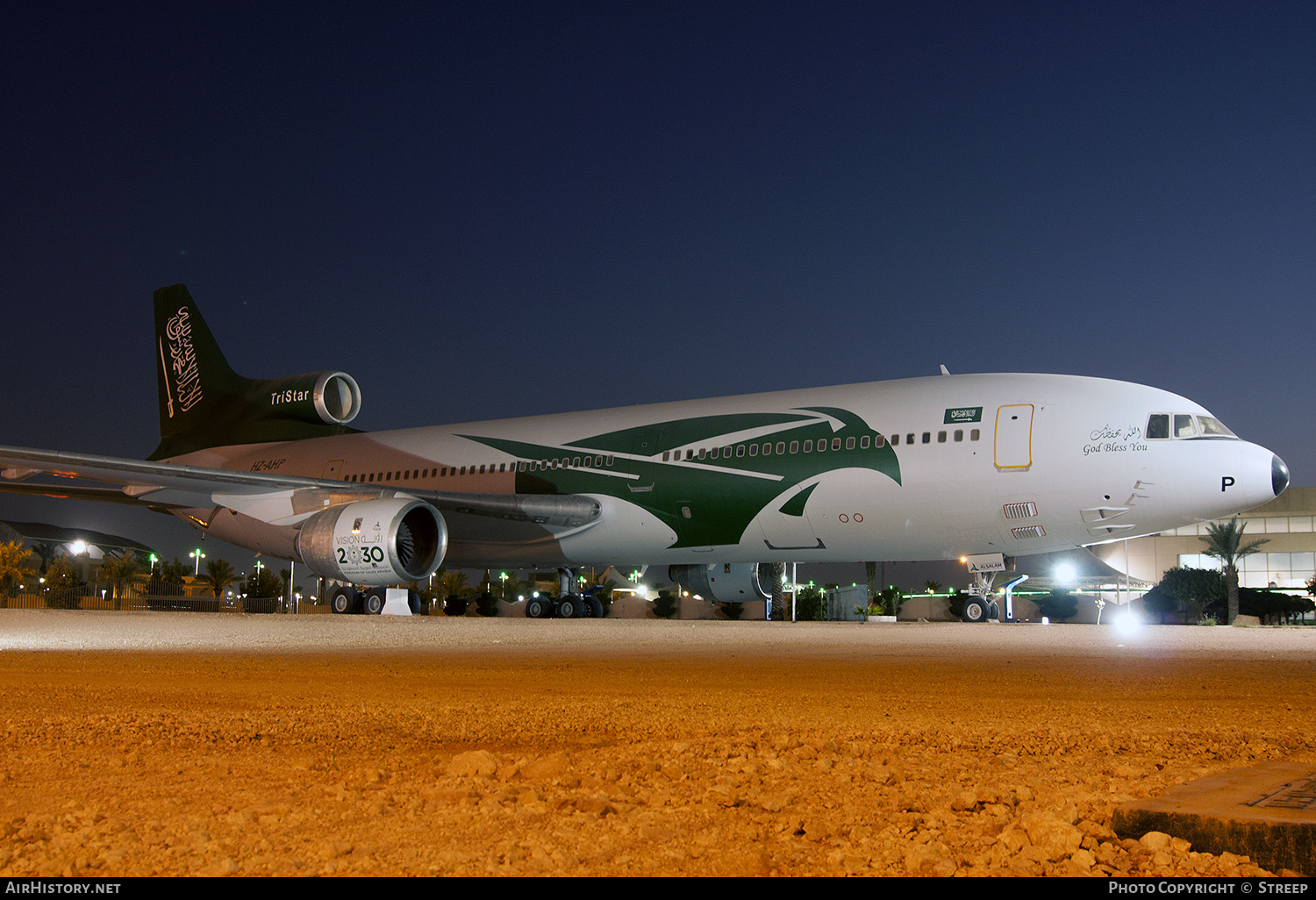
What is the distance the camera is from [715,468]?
15.6 metres

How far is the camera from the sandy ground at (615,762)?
2.09m

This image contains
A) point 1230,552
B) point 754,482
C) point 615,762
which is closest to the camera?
point 615,762

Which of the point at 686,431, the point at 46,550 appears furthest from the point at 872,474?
the point at 46,550

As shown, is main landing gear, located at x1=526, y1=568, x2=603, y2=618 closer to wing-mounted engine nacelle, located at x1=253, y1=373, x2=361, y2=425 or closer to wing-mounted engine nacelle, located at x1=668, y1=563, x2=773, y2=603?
wing-mounted engine nacelle, located at x1=668, y1=563, x2=773, y2=603

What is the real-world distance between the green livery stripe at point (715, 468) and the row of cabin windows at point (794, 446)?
0.9 inches

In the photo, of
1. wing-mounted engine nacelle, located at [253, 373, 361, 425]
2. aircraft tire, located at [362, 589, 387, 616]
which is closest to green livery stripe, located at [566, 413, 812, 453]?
aircraft tire, located at [362, 589, 387, 616]

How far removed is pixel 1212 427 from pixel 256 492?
1430 centimetres

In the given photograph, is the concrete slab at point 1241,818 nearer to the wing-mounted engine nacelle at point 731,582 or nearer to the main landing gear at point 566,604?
the wing-mounted engine nacelle at point 731,582

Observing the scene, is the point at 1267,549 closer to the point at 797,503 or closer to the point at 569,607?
the point at 569,607

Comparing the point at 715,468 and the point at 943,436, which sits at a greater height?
the point at 943,436

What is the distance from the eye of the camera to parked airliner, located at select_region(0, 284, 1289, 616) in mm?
13094

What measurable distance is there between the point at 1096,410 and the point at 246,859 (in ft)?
43.3

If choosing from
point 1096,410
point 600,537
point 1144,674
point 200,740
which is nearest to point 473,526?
point 600,537

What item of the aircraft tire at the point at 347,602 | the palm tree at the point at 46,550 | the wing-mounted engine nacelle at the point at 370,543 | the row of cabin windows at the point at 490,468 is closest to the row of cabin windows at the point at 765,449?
the row of cabin windows at the point at 490,468
